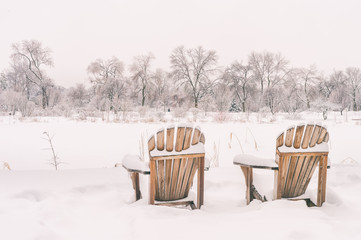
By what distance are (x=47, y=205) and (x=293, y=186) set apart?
6.50 ft

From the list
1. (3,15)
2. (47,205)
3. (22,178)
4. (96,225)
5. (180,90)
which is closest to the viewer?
(96,225)

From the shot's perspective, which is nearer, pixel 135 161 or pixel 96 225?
pixel 96 225

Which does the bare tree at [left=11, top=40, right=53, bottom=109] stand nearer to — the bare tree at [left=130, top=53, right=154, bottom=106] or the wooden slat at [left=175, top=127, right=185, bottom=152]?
the bare tree at [left=130, top=53, right=154, bottom=106]

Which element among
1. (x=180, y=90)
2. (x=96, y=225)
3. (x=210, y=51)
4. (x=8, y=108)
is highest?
(x=210, y=51)

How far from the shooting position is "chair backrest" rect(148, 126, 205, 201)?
1641 mm

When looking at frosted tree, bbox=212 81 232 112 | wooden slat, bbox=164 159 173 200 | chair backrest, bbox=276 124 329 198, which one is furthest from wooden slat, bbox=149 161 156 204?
frosted tree, bbox=212 81 232 112

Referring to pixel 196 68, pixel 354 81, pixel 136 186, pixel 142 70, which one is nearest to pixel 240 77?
pixel 196 68

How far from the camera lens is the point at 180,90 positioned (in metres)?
5.86

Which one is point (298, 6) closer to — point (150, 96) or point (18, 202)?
point (150, 96)

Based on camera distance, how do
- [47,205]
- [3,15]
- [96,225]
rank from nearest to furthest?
[96,225] < [47,205] < [3,15]

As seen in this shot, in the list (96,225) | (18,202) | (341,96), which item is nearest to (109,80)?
(18,202)

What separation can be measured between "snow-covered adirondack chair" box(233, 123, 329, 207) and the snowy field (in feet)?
0.51

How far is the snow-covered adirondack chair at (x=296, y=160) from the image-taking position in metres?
1.72

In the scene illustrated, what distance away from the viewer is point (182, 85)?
5699 millimetres
